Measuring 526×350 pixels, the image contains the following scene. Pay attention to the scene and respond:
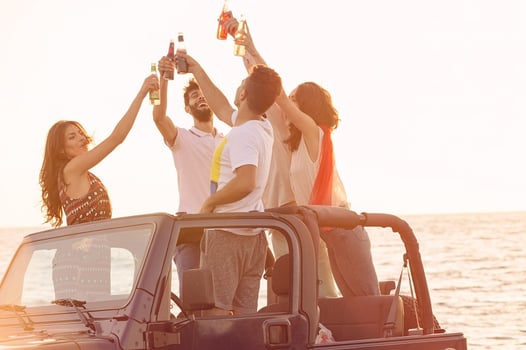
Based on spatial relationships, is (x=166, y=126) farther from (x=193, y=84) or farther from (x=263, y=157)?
(x=263, y=157)

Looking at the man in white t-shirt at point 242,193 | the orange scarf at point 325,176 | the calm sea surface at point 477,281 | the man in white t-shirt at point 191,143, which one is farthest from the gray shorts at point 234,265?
the calm sea surface at point 477,281

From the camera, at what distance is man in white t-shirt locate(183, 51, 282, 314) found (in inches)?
278

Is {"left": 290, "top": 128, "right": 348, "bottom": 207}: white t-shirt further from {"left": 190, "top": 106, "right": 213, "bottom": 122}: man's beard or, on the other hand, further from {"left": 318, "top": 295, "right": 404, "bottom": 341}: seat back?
{"left": 318, "top": 295, "right": 404, "bottom": 341}: seat back

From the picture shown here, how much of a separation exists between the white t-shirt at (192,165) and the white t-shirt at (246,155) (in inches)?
52.1

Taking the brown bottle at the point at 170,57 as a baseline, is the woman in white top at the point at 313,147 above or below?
below

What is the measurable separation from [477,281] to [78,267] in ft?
116

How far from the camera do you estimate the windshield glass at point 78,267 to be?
6449 mm

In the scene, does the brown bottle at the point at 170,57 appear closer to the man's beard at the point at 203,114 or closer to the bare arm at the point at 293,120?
the man's beard at the point at 203,114

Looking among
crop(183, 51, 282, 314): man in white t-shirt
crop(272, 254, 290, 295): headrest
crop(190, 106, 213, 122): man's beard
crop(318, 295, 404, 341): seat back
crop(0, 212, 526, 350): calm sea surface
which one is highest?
crop(190, 106, 213, 122): man's beard

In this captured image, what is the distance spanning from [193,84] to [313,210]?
2479 millimetres

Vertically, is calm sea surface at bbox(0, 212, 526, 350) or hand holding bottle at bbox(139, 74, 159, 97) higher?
hand holding bottle at bbox(139, 74, 159, 97)

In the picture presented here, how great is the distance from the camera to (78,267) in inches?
268

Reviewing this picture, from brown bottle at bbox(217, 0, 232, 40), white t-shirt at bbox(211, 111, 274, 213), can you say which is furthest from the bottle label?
white t-shirt at bbox(211, 111, 274, 213)

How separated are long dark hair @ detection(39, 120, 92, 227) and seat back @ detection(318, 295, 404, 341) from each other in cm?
192
